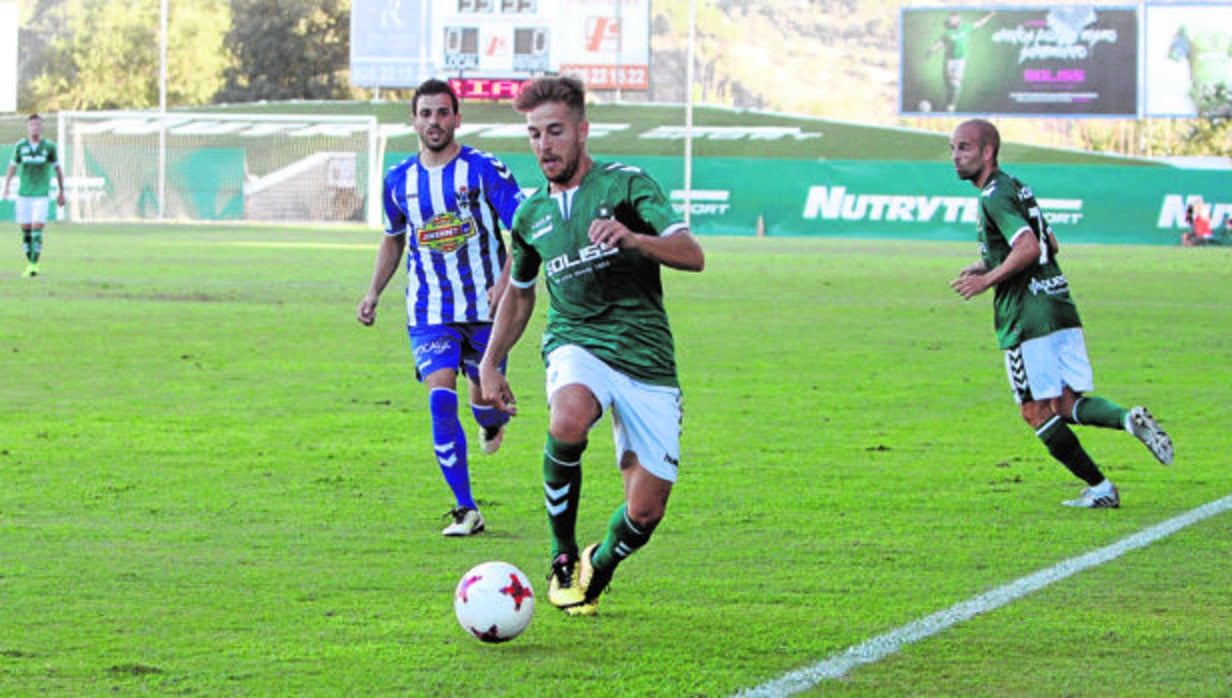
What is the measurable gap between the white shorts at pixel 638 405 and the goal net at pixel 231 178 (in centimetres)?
4676

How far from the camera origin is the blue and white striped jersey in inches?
338

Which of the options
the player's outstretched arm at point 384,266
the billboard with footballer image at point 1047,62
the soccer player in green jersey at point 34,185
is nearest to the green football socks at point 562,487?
the player's outstretched arm at point 384,266

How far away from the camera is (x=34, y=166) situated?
2833 centimetres

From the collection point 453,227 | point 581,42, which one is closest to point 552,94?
point 453,227

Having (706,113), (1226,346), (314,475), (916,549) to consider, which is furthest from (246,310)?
(706,113)

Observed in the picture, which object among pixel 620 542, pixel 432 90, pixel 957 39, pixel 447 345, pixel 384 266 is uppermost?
pixel 957 39

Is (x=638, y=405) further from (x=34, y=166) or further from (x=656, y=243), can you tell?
(x=34, y=166)

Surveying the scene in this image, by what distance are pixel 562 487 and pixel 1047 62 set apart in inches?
2362

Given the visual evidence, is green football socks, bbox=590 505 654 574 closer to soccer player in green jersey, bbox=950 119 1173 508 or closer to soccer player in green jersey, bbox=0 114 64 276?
soccer player in green jersey, bbox=950 119 1173 508

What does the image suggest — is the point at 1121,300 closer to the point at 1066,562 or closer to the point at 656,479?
the point at 1066,562

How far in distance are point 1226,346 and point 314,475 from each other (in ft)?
38.5

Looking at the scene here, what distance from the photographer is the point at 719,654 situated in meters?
5.90

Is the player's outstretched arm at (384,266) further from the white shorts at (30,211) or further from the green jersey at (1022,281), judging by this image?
the white shorts at (30,211)

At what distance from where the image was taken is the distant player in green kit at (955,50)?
6438cm
